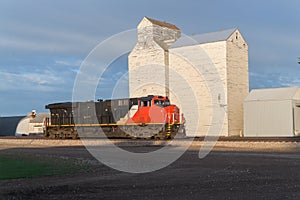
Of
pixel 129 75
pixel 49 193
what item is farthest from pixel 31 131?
pixel 49 193

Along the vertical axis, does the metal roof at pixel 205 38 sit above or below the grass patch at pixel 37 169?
above

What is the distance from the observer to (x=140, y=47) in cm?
5084

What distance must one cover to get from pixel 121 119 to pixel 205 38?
17.4m

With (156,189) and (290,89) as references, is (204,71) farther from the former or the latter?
(156,189)

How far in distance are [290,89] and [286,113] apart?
3.41m

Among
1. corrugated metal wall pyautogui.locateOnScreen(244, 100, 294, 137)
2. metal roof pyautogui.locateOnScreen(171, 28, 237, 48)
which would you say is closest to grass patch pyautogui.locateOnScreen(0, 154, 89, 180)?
corrugated metal wall pyautogui.locateOnScreen(244, 100, 294, 137)

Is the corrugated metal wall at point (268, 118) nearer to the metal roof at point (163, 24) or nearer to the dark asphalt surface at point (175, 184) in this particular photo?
the metal roof at point (163, 24)

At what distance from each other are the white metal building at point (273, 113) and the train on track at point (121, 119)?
11.1 m

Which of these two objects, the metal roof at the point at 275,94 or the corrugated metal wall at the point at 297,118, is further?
the metal roof at the point at 275,94

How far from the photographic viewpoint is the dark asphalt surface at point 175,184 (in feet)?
33.1

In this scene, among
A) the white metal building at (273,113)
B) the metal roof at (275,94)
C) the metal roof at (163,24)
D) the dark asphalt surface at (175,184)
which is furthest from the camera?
the metal roof at (163,24)

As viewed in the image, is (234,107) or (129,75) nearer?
(234,107)

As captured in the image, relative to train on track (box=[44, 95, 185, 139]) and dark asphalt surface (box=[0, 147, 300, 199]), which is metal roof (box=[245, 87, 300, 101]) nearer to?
train on track (box=[44, 95, 185, 139])

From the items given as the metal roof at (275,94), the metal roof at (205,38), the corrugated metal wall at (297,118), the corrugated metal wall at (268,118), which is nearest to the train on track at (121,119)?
the corrugated metal wall at (268,118)
